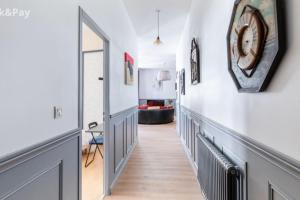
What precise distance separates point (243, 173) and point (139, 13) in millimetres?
3491

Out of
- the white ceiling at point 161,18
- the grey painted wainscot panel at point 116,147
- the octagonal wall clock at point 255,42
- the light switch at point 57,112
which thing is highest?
the white ceiling at point 161,18

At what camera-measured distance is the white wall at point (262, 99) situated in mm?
858

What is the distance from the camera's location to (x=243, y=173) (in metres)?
1.37

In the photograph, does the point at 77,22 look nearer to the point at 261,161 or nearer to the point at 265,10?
the point at 265,10

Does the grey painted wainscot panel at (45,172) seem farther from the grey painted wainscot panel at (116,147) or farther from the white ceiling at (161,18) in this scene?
the white ceiling at (161,18)

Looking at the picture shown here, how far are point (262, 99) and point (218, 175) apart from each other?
33.0 inches

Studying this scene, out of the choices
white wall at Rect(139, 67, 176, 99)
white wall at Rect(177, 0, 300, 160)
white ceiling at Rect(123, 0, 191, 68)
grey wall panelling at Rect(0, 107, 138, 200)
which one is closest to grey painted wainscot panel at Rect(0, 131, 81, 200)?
grey wall panelling at Rect(0, 107, 138, 200)

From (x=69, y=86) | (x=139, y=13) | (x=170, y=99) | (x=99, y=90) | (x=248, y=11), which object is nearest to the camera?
(x=248, y=11)

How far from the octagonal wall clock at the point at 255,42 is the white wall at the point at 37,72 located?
4.08 feet

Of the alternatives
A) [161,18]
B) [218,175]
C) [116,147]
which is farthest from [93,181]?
[161,18]

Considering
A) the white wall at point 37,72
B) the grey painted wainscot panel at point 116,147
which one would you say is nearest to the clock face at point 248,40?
the white wall at point 37,72

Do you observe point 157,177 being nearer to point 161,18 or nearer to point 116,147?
point 116,147

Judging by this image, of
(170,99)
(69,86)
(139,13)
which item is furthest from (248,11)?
(170,99)

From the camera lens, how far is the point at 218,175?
5.42ft
